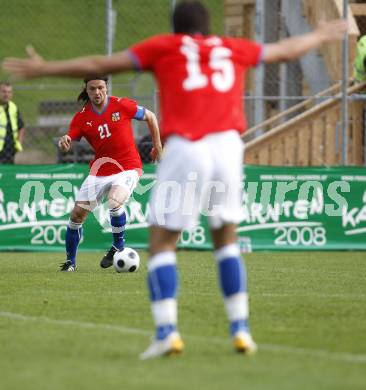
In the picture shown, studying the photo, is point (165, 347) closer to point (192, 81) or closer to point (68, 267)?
point (192, 81)

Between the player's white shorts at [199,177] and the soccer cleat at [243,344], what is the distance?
2.18 feet

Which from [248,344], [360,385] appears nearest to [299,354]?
[248,344]

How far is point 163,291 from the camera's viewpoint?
271 inches

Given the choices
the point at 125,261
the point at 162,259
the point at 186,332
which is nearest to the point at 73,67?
the point at 162,259

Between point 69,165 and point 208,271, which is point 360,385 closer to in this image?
point 208,271

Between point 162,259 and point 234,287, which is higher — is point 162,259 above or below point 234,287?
above

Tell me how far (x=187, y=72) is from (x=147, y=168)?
10.7 metres

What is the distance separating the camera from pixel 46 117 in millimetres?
31609

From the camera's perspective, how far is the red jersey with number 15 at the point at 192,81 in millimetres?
6891

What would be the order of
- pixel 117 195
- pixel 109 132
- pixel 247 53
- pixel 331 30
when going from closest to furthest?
pixel 247 53 < pixel 331 30 < pixel 117 195 < pixel 109 132

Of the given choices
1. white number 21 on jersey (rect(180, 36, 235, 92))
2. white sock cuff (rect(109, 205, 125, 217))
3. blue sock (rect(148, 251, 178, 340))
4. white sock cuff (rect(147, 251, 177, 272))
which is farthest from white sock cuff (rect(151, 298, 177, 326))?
white sock cuff (rect(109, 205, 125, 217))

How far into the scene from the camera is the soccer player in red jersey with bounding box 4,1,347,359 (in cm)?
686

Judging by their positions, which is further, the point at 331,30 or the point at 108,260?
the point at 108,260

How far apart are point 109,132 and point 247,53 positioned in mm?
6885
